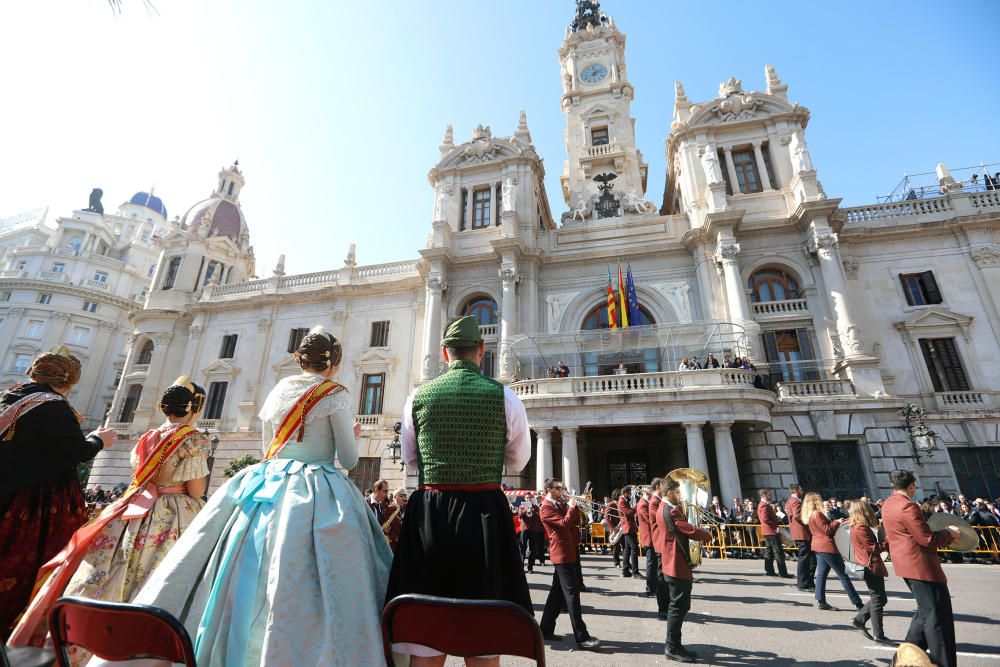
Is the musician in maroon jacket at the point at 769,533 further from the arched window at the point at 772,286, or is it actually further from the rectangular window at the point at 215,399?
the rectangular window at the point at 215,399

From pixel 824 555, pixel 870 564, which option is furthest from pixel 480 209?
pixel 870 564

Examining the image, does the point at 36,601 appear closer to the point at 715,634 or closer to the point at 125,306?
the point at 715,634

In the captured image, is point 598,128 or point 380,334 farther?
point 598,128

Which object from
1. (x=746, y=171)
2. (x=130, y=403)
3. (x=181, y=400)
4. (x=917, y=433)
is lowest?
(x=181, y=400)

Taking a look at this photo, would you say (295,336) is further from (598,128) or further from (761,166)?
(761,166)

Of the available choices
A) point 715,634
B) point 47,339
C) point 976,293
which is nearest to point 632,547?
point 715,634

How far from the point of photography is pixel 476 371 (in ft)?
9.77

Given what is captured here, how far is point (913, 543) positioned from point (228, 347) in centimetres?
2934

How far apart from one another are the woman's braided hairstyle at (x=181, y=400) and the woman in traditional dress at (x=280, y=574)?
1456mm

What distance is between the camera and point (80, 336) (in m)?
40.1

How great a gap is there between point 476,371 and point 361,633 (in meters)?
1.49

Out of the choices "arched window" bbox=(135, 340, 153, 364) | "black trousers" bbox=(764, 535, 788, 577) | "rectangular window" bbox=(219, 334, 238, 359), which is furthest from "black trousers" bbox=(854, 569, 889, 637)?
"arched window" bbox=(135, 340, 153, 364)

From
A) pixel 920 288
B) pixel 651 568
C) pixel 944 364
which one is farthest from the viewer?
pixel 920 288

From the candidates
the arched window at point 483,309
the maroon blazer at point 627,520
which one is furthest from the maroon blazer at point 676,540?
the arched window at point 483,309
